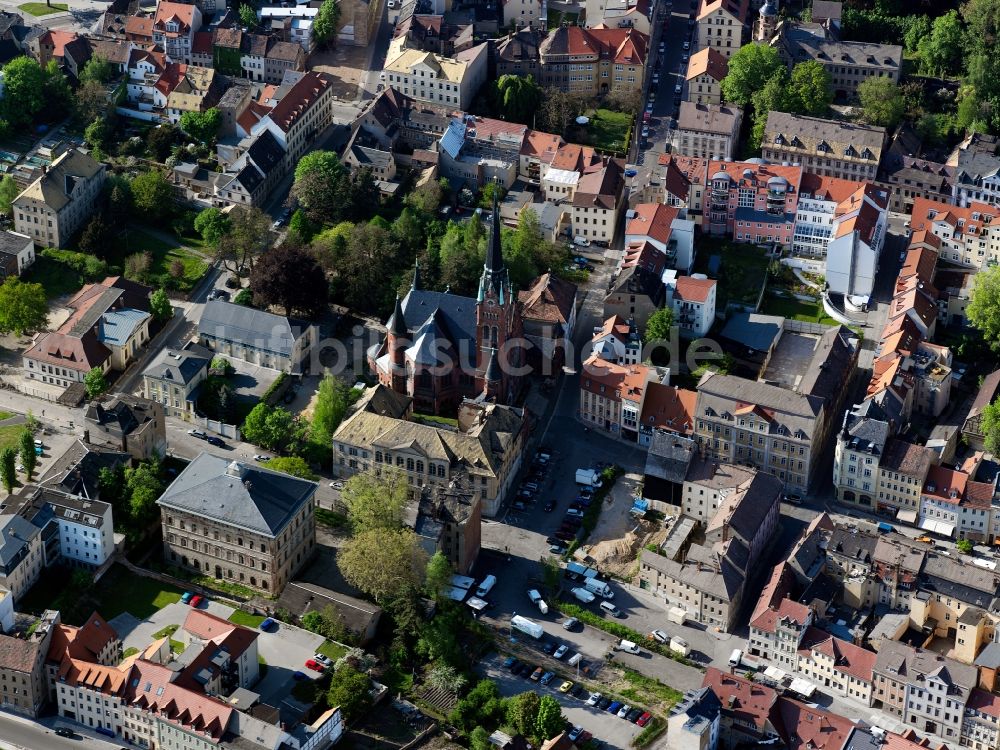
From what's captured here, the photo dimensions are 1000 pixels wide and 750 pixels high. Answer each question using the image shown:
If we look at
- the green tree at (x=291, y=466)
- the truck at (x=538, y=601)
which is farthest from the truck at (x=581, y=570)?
the green tree at (x=291, y=466)

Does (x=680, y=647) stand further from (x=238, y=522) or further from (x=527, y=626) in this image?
(x=238, y=522)

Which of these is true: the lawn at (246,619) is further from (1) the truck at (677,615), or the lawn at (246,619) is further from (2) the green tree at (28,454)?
(1) the truck at (677,615)

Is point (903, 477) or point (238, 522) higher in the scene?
point (903, 477)

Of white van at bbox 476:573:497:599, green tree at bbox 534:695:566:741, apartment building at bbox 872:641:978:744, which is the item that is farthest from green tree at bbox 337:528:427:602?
apartment building at bbox 872:641:978:744

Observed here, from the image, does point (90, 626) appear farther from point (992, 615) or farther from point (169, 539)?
point (992, 615)

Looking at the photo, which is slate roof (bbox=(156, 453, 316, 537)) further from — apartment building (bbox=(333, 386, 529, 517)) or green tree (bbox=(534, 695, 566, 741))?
green tree (bbox=(534, 695, 566, 741))

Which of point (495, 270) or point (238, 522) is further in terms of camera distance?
point (495, 270)

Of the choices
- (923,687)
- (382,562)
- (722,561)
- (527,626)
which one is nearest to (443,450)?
(382,562)
